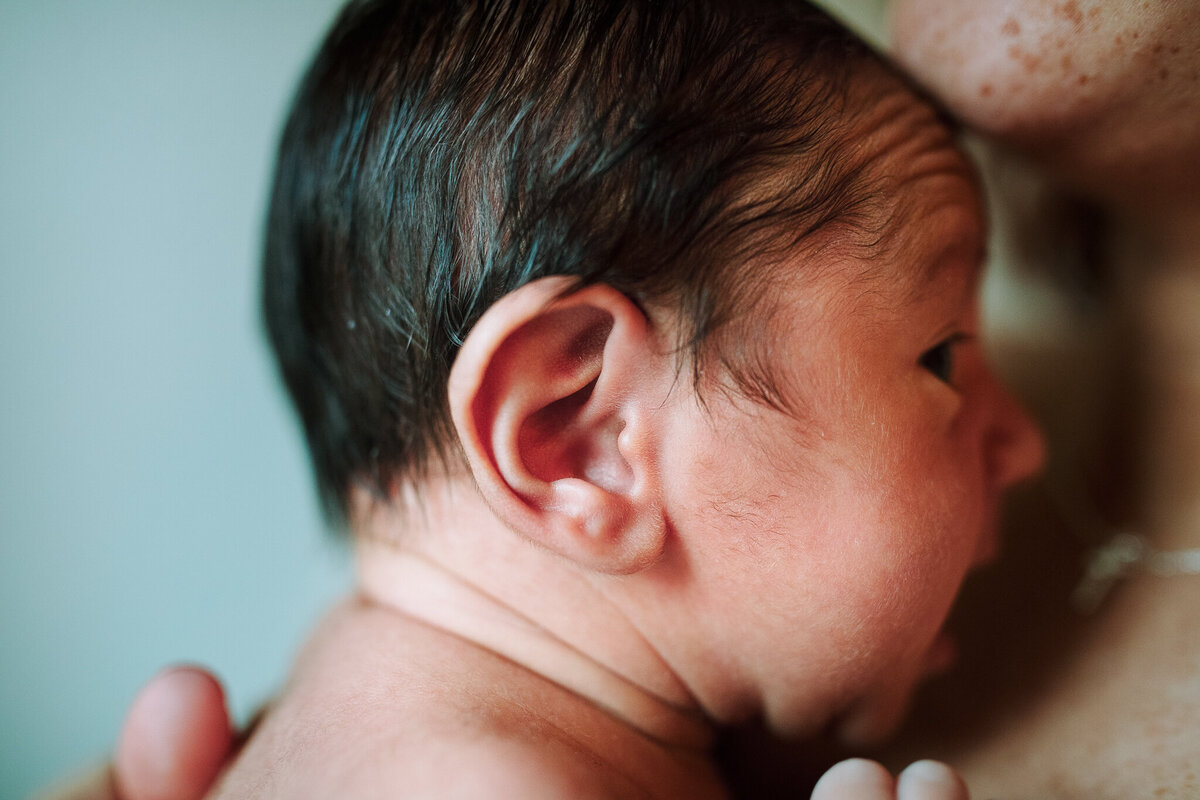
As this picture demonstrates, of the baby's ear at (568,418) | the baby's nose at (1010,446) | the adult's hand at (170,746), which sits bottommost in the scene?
the adult's hand at (170,746)

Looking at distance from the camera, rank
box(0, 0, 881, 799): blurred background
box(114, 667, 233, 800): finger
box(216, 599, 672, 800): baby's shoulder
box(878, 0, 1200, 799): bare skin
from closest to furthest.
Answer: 1. box(216, 599, 672, 800): baby's shoulder
2. box(878, 0, 1200, 799): bare skin
3. box(114, 667, 233, 800): finger
4. box(0, 0, 881, 799): blurred background

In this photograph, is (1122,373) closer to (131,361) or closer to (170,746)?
(170,746)

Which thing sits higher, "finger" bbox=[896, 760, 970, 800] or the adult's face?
the adult's face

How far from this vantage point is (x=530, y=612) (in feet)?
2.20

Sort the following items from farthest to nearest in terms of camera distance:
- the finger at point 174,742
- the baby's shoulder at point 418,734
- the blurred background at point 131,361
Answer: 1. the blurred background at point 131,361
2. the finger at point 174,742
3. the baby's shoulder at point 418,734

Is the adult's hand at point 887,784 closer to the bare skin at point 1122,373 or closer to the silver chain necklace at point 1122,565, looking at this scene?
the bare skin at point 1122,373

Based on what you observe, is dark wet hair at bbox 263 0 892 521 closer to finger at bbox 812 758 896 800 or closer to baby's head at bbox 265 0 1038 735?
baby's head at bbox 265 0 1038 735

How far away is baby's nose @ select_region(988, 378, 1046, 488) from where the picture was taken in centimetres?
77

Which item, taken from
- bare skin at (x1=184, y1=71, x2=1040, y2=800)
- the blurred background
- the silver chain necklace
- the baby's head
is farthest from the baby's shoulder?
the silver chain necklace

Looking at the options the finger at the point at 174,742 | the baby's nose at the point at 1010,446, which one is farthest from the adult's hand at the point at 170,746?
the baby's nose at the point at 1010,446

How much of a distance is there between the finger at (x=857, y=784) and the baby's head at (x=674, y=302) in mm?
101

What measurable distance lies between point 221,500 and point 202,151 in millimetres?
458

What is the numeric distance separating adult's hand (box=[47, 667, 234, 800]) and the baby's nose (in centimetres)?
72

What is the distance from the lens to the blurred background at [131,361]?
1.03 meters
